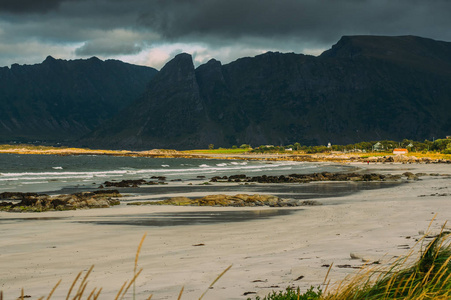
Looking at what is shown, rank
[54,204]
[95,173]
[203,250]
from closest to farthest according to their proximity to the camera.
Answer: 1. [203,250]
2. [54,204]
3. [95,173]

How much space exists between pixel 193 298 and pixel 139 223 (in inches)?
563

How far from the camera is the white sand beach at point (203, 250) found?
32.6 ft

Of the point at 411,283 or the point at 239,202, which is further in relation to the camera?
the point at 239,202

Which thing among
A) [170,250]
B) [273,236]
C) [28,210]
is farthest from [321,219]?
[28,210]

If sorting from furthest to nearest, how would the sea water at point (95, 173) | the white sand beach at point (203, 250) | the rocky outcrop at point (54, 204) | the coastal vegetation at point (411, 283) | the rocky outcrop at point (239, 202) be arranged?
the sea water at point (95, 173)
the rocky outcrop at point (239, 202)
the rocky outcrop at point (54, 204)
the white sand beach at point (203, 250)
the coastal vegetation at point (411, 283)

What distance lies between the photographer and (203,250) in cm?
1456

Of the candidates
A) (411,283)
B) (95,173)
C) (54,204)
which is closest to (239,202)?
(54,204)

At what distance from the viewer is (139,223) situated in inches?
891

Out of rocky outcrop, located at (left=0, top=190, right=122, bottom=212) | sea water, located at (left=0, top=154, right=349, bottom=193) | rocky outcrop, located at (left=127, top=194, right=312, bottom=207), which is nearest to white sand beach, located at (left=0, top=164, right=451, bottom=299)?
rocky outcrop, located at (left=0, top=190, right=122, bottom=212)

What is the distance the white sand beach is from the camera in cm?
995

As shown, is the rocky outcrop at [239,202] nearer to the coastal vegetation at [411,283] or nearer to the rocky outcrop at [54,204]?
the rocky outcrop at [54,204]

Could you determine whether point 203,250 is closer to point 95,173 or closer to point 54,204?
point 54,204

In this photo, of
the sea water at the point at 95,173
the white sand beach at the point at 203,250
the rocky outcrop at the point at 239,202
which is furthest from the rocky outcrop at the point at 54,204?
the sea water at the point at 95,173

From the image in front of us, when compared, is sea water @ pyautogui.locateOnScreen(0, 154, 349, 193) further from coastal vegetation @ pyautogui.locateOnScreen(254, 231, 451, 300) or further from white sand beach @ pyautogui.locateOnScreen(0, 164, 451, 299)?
coastal vegetation @ pyautogui.locateOnScreen(254, 231, 451, 300)
